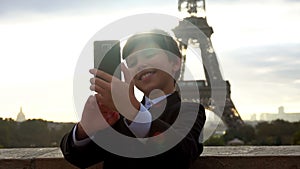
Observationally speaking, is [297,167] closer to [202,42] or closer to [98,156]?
[98,156]

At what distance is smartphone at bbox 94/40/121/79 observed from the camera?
152 cm

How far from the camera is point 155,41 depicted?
189 cm

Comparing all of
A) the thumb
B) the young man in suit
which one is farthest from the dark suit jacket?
the thumb

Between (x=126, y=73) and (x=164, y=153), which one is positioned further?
(x=164, y=153)

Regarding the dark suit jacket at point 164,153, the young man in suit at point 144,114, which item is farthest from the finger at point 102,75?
the dark suit jacket at point 164,153

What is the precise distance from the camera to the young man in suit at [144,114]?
147cm

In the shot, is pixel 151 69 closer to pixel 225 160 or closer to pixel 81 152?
pixel 81 152

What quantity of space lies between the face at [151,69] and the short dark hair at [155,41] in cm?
2

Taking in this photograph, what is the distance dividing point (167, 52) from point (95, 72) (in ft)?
1.68

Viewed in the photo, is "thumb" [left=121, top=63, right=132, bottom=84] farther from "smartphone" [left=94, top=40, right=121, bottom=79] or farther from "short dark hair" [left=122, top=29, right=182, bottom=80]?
"short dark hair" [left=122, top=29, right=182, bottom=80]

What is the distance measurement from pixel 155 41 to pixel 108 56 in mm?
367

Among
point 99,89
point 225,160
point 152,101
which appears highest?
point 99,89

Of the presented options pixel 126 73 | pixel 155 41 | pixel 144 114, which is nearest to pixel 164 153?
pixel 144 114

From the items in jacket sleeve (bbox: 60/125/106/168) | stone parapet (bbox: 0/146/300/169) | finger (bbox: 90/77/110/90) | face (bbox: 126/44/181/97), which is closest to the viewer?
finger (bbox: 90/77/110/90)
